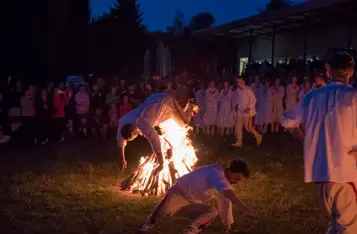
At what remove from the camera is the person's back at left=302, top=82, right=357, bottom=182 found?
4238mm

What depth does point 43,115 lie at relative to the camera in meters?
15.1

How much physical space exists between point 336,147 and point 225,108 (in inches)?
498

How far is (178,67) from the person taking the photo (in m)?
38.7

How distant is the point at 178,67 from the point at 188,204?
108 feet

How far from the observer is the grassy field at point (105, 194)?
22.5ft

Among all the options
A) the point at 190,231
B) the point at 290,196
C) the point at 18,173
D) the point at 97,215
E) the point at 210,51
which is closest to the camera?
the point at 190,231

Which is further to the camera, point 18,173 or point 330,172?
point 18,173

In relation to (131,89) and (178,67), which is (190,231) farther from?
(178,67)

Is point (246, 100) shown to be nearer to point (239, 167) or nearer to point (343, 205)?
point (239, 167)

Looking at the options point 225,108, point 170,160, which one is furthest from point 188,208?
point 225,108

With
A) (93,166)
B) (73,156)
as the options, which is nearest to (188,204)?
(93,166)

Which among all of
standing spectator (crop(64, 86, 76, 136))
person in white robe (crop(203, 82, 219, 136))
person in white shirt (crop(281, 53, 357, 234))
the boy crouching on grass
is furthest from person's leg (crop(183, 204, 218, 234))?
person in white robe (crop(203, 82, 219, 136))

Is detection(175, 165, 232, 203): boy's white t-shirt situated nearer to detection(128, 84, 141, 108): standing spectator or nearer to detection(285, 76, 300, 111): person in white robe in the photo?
detection(128, 84, 141, 108): standing spectator

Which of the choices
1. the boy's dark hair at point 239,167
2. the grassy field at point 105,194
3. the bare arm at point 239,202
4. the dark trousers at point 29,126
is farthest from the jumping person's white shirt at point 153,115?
the dark trousers at point 29,126
